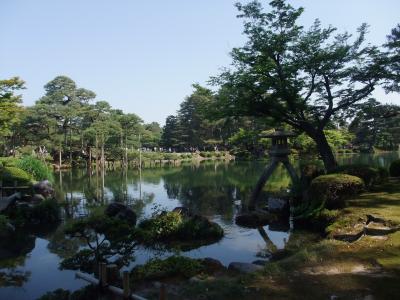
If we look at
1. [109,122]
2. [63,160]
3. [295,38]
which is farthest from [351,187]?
[63,160]

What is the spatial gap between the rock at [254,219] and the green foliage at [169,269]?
573cm

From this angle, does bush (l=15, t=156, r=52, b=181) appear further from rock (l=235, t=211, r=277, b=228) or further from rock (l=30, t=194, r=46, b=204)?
rock (l=235, t=211, r=277, b=228)

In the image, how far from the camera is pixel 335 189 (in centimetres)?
1181

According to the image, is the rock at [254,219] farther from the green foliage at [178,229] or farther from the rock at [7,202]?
the rock at [7,202]

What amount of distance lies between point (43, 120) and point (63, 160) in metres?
8.76

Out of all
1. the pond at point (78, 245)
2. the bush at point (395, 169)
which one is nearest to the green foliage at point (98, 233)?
the pond at point (78, 245)

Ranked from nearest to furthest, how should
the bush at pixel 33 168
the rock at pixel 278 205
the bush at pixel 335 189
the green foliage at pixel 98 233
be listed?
1. the green foliage at pixel 98 233
2. the bush at pixel 335 189
3. the rock at pixel 278 205
4. the bush at pixel 33 168

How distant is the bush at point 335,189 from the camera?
465 inches

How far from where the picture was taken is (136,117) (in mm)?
46094

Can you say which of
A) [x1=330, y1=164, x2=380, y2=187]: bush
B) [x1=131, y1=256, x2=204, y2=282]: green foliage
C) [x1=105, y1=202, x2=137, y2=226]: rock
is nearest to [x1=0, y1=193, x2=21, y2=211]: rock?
[x1=105, y1=202, x2=137, y2=226]: rock

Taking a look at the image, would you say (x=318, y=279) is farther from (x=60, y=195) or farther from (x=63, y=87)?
(x=63, y=87)

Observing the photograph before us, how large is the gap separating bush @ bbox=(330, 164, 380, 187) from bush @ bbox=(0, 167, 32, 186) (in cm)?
1589

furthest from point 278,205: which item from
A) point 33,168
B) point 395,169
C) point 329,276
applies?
point 33,168

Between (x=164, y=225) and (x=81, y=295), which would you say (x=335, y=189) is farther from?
(x=81, y=295)
